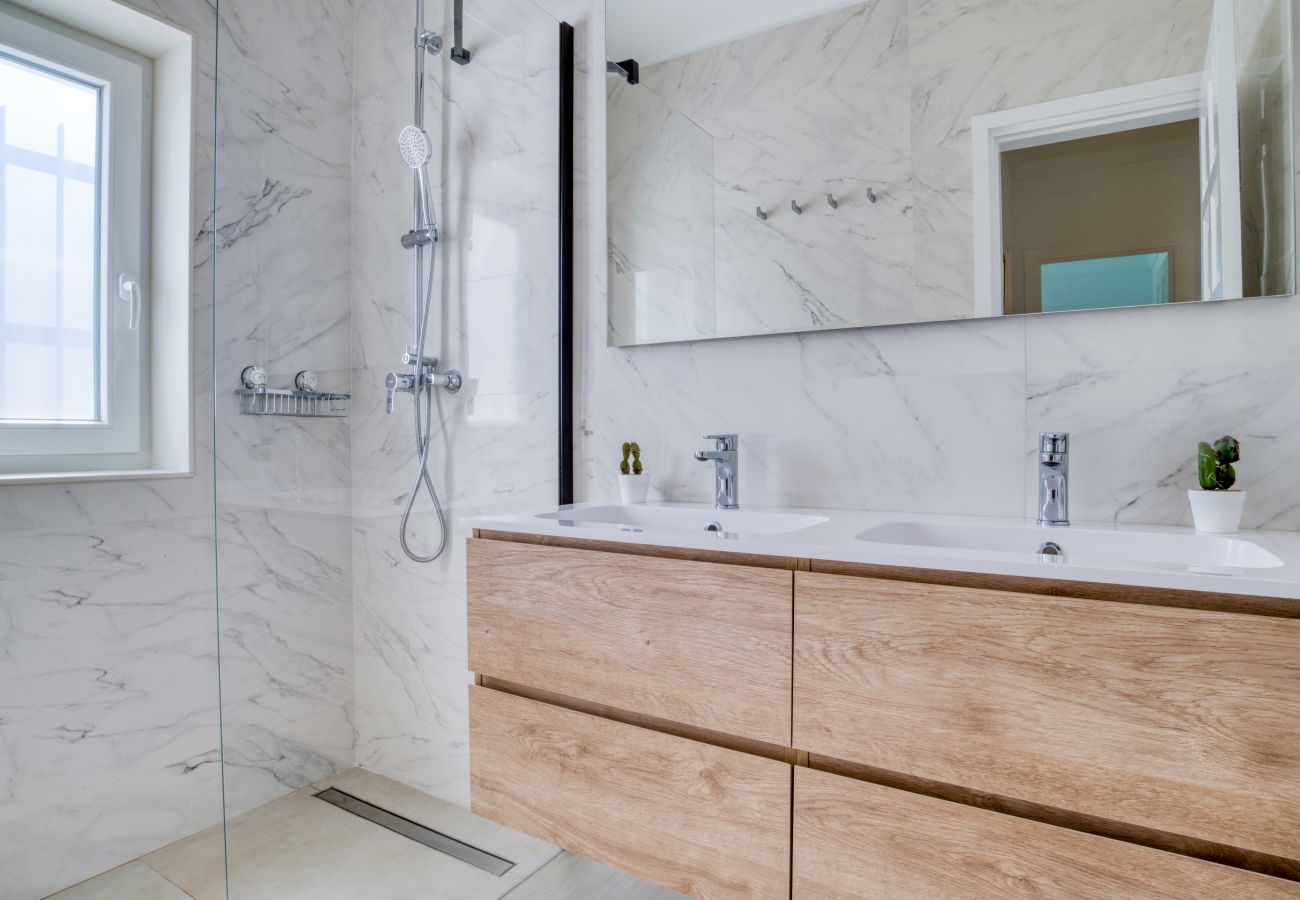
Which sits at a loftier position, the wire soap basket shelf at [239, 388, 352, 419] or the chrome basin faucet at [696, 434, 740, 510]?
the wire soap basket shelf at [239, 388, 352, 419]

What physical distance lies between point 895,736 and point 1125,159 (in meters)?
1.01

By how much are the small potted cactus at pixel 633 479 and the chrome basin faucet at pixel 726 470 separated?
164mm

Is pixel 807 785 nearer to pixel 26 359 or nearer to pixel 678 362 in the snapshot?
pixel 678 362

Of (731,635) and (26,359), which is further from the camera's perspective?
(26,359)

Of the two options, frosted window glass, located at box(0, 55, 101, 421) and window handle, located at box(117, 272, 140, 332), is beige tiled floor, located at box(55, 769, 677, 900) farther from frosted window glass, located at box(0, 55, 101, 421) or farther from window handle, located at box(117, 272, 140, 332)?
window handle, located at box(117, 272, 140, 332)

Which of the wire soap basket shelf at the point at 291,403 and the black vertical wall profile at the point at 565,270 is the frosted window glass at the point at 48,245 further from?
the black vertical wall profile at the point at 565,270

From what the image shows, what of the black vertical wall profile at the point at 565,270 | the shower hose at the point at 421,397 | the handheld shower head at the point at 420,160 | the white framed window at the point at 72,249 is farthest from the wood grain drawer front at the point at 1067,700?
the white framed window at the point at 72,249

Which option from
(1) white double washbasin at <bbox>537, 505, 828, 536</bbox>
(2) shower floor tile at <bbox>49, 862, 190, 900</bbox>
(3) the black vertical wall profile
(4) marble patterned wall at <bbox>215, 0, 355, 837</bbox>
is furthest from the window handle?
(2) shower floor tile at <bbox>49, 862, 190, 900</bbox>

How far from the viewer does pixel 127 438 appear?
1610 mm

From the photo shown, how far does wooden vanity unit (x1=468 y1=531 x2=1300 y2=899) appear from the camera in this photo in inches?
29.9

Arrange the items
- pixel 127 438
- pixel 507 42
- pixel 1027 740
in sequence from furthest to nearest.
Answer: pixel 507 42 → pixel 127 438 → pixel 1027 740

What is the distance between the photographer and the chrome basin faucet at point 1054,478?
118cm

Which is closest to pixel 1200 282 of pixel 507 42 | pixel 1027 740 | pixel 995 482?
pixel 995 482

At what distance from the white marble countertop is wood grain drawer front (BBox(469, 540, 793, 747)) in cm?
4
